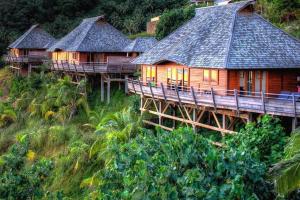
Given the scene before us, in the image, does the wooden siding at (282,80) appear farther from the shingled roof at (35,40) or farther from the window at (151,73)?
the shingled roof at (35,40)

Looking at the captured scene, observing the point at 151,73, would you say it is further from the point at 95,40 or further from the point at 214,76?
the point at 95,40

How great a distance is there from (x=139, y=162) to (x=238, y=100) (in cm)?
1014

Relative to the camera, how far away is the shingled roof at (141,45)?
41750mm

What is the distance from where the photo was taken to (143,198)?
11.8 meters

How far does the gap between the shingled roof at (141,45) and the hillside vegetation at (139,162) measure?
18.0 feet

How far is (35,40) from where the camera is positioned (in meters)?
60.3

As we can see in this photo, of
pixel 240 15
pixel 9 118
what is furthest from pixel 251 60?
pixel 9 118

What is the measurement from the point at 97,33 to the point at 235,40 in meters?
21.9

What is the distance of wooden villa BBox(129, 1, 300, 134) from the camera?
77.6 feet

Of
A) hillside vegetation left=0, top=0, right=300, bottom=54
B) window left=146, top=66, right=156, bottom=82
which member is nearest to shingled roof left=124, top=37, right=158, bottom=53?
window left=146, top=66, right=156, bottom=82

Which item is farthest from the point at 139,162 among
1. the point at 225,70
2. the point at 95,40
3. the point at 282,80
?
the point at 95,40

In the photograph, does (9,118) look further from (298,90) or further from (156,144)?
(156,144)

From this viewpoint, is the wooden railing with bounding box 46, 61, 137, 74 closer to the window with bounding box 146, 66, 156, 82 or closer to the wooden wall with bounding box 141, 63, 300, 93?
the window with bounding box 146, 66, 156, 82

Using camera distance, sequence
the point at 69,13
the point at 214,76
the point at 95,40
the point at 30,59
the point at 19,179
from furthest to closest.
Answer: the point at 69,13 → the point at 30,59 → the point at 95,40 → the point at 214,76 → the point at 19,179
